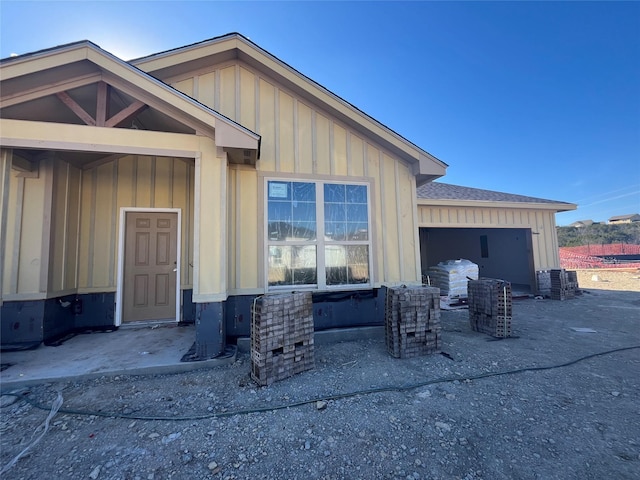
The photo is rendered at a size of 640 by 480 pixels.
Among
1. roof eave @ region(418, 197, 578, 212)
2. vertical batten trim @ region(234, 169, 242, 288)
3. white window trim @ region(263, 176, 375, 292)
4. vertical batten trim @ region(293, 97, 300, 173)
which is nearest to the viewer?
vertical batten trim @ region(234, 169, 242, 288)

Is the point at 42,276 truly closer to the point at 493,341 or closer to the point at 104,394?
the point at 104,394

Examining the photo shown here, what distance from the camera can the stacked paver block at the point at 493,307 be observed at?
4.40 meters

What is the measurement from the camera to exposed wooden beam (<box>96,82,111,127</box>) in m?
3.30

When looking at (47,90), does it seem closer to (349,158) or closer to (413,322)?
(349,158)

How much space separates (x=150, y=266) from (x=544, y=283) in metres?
11.1

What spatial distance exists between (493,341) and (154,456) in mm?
4800

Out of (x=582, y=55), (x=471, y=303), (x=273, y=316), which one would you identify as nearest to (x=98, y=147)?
(x=273, y=316)

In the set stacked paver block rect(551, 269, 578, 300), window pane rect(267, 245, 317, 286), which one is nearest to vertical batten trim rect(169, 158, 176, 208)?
window pane rect(267, 245, 317, 286)

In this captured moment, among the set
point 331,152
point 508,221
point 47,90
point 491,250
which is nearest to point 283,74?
point 331,152

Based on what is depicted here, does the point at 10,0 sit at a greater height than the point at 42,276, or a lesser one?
greater

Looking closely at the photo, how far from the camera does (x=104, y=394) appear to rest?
102 inches

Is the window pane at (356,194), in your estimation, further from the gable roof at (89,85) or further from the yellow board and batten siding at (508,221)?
the yellow board and batten siding at (508,221)

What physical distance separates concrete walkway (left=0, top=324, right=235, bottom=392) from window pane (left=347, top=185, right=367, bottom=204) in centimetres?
317

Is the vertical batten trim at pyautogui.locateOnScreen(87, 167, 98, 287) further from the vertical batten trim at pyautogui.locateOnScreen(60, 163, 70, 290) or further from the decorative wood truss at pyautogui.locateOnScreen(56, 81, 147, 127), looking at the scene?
the decorative wood truss at pyautogui.locateOnScreen(56, 81, 147, 127)
